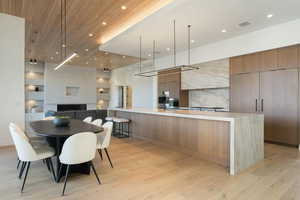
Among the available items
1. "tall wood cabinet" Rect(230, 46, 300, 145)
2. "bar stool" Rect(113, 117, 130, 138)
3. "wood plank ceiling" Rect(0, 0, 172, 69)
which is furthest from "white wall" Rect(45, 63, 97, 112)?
"tall wood cabinet" Rect(230, 46, 300, 145)

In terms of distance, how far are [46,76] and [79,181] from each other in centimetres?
946

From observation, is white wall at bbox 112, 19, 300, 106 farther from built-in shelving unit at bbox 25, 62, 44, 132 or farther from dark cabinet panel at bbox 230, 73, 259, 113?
built-in shelving unit at bbox 25, 62, 44, 132

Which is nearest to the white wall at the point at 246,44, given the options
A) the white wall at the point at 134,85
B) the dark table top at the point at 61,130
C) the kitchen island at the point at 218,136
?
the white wall at the point at 134,85

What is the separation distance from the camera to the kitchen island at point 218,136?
284cm

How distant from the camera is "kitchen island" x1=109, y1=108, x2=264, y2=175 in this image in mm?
2844

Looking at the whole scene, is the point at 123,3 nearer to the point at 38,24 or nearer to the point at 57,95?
the point at 38,24

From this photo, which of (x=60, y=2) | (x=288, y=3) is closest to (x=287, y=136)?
(x=288, y=3)

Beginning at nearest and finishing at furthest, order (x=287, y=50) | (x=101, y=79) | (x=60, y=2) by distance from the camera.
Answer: (x=60, y=2), (x=287, y=50), (x=101, y=79)

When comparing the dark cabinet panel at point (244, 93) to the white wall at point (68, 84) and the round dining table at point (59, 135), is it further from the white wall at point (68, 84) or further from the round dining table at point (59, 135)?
the white wall at point (68, 84)

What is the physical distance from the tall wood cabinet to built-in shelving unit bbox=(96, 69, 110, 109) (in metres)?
9.56

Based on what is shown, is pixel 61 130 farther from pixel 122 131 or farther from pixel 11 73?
pixel 122 131

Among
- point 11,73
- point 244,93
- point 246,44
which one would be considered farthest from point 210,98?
point 11,73

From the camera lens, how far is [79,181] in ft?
8.25

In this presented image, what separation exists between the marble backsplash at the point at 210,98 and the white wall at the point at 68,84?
7.14 metres
